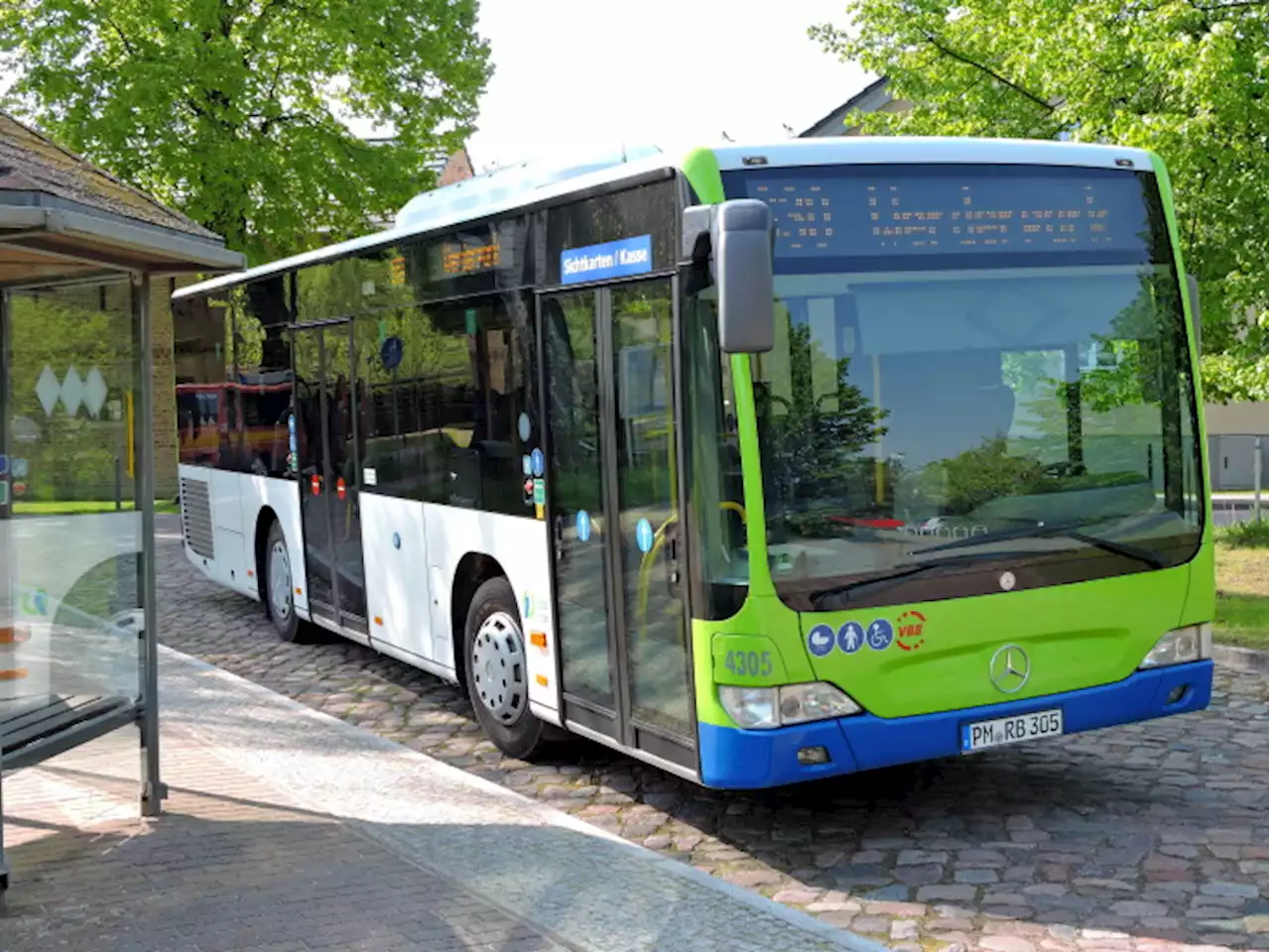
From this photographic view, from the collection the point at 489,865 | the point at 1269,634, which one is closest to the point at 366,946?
the point at 489,865

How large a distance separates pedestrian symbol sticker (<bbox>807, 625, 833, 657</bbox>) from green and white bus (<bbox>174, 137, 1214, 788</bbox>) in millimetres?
10

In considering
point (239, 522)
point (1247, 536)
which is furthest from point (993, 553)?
point (1247, 536)

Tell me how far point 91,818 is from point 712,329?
3627 mm

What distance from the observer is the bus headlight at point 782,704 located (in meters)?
6.54

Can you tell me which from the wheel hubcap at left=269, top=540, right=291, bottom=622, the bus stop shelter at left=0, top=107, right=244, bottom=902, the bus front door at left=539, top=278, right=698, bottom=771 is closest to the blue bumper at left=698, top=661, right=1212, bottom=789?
the bus front door at left=539, top=278, right=698, bottom=771

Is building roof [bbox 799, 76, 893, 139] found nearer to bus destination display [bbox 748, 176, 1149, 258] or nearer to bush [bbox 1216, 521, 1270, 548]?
bush [bbox 1216, 521, 1270, 548]

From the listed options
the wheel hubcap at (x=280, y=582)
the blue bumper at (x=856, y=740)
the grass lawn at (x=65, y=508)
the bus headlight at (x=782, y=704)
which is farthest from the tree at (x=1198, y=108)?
the grass lawn at (x=65, y=508)

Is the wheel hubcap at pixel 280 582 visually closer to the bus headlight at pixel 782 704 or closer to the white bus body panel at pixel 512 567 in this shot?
the white bus body panel at pixel 512 567

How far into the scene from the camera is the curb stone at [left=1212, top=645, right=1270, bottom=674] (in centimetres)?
1063

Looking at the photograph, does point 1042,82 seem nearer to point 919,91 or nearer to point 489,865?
point 919,91

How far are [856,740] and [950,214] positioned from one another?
2.26 m

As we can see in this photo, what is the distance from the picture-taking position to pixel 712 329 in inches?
263

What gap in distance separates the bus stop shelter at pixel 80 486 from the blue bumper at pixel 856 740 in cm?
269

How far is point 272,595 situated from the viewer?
13.6 meters
